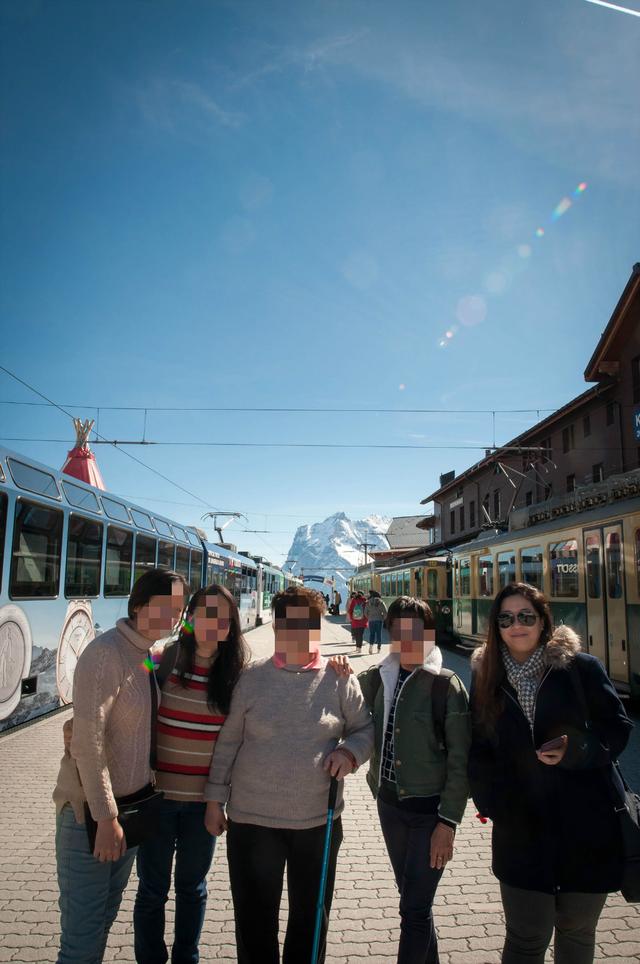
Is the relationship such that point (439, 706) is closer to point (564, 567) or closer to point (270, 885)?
point (270, 885)

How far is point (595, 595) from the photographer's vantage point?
10.1 meters

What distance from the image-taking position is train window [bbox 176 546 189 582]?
1500cm

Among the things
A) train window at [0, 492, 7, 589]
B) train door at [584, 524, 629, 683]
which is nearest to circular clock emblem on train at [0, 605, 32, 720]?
train window at [0, 492, 7, 589]

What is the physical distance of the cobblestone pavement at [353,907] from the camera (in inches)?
125

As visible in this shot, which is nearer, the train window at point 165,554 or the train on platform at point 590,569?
the train on platform at point 590,569

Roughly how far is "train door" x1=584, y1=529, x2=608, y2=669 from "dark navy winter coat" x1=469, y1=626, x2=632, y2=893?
8.05m

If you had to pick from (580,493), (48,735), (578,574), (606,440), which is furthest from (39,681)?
(606,440)

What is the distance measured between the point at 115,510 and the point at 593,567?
8138 mm

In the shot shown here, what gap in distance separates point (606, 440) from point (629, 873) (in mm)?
24800

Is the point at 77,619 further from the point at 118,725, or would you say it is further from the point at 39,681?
the point at 118,725

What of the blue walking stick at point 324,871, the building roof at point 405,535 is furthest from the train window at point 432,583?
the building roof at point 405,535

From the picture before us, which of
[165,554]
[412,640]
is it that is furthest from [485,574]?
[412,640]

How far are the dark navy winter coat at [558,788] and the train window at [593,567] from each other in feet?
27.0

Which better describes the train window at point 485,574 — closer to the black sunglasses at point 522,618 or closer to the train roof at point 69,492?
the train roof at point 69,492
